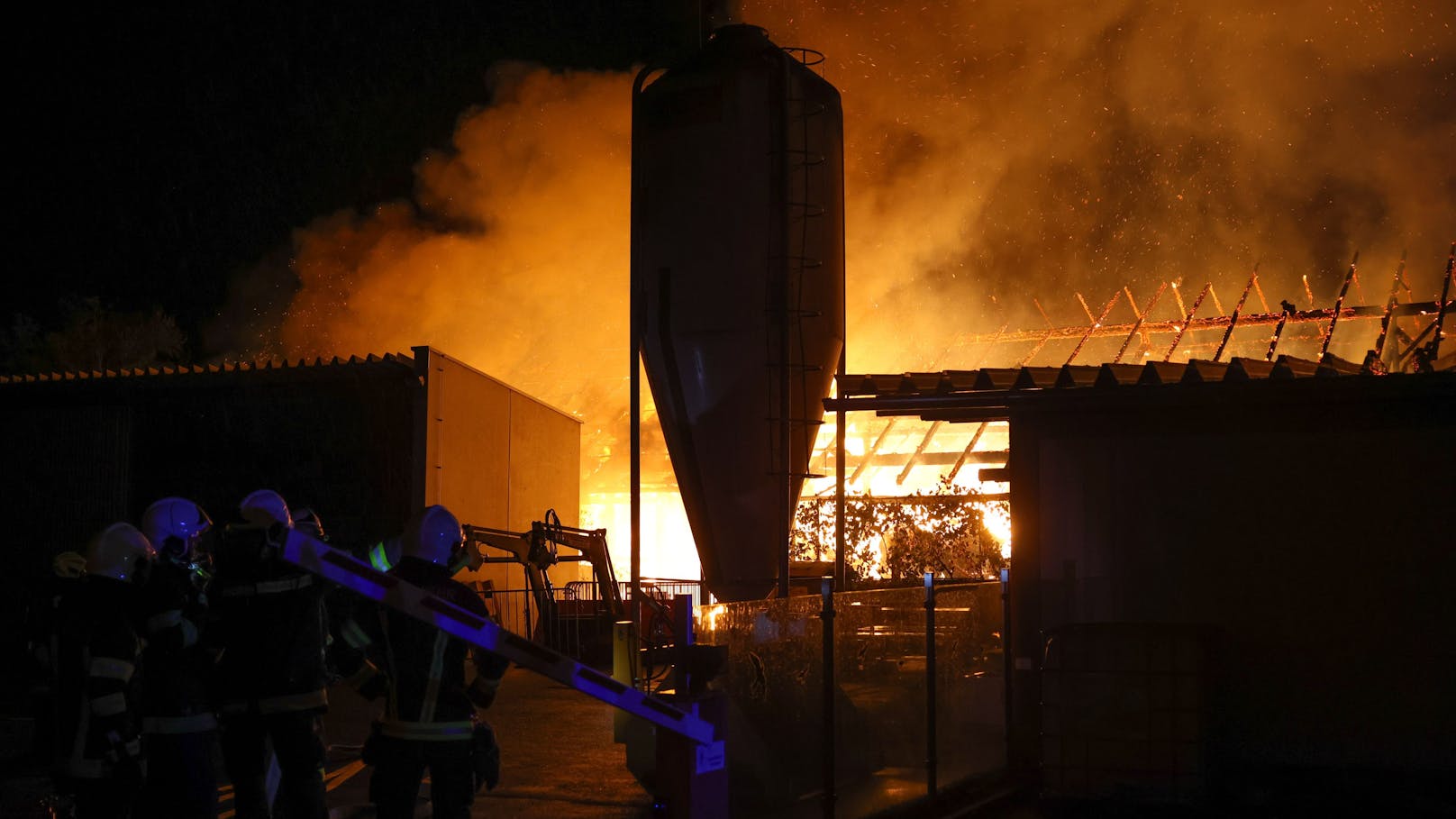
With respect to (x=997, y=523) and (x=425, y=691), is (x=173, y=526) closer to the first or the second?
(x=425, y=691)

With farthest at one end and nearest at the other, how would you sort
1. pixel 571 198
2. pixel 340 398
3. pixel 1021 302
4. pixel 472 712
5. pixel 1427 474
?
pixel 1021 302
pixel 571 198
pixel 340 398
pixel 1427 474
pixel 472 712

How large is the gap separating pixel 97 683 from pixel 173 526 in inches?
34.9

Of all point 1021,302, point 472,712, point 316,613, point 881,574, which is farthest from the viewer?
point 1021,302

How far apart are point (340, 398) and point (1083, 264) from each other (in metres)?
32.3

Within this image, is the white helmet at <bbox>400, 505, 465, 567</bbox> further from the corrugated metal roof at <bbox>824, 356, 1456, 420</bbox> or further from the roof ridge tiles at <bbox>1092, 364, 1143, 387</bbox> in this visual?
the roof ridge tiles at <bbox>1092, 364, 1143, 387</bbox>

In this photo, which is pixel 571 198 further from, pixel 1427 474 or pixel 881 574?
pixel 1427 474

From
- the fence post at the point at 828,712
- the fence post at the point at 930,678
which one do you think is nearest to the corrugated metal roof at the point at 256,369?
the fence post at the point at 930,678

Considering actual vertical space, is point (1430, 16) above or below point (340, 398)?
above

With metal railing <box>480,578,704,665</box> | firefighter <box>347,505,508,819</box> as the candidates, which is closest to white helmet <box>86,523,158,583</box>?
firefighter <box>347,505,508,819</box>

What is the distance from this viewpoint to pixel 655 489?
1299 inches

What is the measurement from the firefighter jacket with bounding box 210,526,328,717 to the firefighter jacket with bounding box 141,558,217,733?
16cm

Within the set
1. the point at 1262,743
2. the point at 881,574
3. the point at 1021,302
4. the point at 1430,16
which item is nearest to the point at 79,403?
the point at 881,574

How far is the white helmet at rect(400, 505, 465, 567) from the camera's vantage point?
5.92 metres

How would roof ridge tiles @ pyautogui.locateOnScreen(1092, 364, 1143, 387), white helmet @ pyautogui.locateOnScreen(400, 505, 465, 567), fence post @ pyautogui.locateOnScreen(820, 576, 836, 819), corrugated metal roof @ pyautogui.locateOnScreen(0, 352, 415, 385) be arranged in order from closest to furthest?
white helmet @ pyautogui.locateOnScreen(400, 505, 465, 567) → fence post @ pyautogui.locateOnScreen(820, 576, 836, 819) → roof ridge tiles @ pyautogui.locateOnScreen(1092, 364, 1143, 387) → corrugated metal roof @ pyautogui.locateOnScreen(0, 352, 415, 385)
